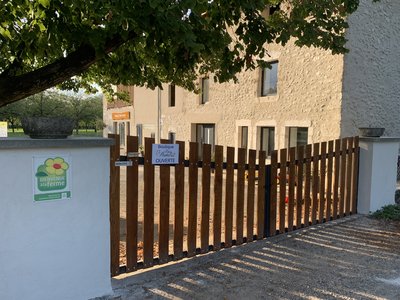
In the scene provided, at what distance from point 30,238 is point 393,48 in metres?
11.3

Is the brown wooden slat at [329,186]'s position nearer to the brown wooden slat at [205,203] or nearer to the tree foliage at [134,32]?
the tree foliage at [134,32]

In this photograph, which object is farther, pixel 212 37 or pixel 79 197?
pixel 212 37

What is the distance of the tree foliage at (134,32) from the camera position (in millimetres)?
2713

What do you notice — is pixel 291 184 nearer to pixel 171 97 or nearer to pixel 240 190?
pixel 240 190

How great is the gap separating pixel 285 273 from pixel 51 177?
2.59 m

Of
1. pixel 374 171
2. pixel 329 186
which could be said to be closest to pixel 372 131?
pixel 374 171

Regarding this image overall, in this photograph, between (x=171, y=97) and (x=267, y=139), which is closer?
(x=267, y=139)

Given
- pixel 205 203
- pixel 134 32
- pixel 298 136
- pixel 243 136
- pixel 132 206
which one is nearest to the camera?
pixel 134 32

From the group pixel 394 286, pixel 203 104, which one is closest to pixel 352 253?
pixel 394 286

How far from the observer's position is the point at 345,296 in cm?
321

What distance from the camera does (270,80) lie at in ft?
38.0

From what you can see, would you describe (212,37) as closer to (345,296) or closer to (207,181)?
(207,181)

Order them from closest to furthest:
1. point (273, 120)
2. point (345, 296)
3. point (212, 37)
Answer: point (345, 296)
point (212, 37)
point (273, 120)

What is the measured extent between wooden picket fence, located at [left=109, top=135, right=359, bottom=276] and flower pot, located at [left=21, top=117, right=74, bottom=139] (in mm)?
567
